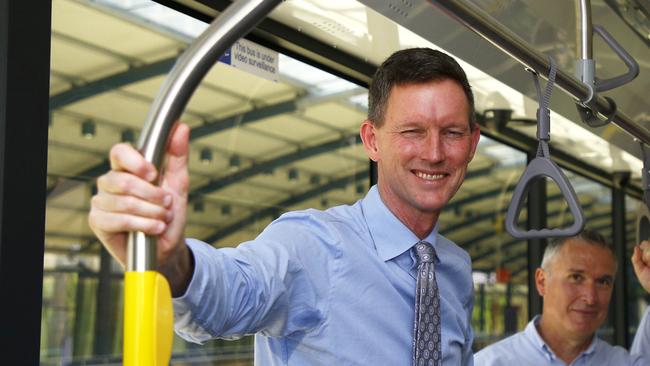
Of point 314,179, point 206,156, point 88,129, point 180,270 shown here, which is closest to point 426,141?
point 180,270

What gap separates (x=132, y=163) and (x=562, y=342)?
9.54 ft

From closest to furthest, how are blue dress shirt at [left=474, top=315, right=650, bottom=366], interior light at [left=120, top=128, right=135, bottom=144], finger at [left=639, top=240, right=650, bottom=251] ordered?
interior light at [left=120, top=128, right=135, bottom=144] → finger at [left=639, top=240, right=650, bottom=251] → blue dress shirt at [left=474, top=315, right=650, bottom=366]

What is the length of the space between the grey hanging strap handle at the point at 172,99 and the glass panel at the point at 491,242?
440 cm

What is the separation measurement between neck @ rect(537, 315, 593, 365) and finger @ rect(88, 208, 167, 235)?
2837 millimetres

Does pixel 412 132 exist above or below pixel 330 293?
above

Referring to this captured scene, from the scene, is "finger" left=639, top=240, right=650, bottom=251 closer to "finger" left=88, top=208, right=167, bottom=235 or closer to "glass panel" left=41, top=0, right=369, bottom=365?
"glass panel" left=41, top=0, right=369, bottom=365

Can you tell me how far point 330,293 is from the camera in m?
2.00

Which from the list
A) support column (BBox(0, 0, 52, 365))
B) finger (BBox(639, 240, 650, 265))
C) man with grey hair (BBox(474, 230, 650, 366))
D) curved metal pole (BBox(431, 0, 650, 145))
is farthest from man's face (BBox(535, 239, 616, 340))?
support column (BBox(0, 0, 52, 365))

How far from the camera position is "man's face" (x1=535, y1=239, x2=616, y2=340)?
12.2 feet

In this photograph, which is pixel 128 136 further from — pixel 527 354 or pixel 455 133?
pixel 527 354

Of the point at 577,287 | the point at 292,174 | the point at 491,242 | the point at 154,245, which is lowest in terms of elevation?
the point at 154,245

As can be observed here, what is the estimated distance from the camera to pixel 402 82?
82.7 inches

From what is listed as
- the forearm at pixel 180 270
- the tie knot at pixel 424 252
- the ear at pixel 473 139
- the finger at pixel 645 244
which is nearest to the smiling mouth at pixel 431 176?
the ear at pixel 473 139

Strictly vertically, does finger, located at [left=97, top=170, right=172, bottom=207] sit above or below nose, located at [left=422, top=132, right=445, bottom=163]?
below
